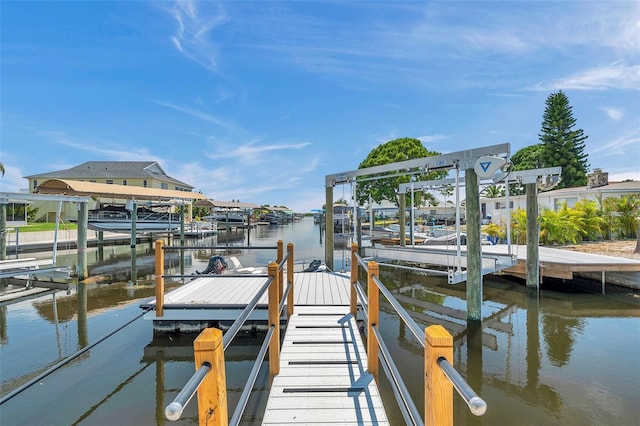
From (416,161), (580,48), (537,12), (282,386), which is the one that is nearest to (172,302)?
(282,386)

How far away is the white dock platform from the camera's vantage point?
2574mm

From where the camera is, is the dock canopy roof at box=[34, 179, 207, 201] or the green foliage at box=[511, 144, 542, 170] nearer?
the dock canopy roof at box=[34, 179, 207, 201]

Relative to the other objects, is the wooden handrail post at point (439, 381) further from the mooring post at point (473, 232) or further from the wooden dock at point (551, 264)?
the wooden dock at point (551, 264)

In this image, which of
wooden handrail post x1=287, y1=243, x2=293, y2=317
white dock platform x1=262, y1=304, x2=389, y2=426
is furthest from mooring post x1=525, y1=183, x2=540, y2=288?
wooden handrail post x1=287, y1=243, x2=293, y2=317

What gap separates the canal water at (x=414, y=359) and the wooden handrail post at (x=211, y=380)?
267cm

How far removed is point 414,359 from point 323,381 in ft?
8.54

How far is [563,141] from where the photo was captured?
1447 inches

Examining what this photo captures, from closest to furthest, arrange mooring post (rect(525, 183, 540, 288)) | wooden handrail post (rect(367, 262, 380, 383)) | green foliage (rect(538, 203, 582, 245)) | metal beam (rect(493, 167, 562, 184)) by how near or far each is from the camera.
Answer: wooden handrail post (rect(367, 262, 380, 383))
metal beam (rect(493, 167, 562, 184))
mooring post (rect(525, 183, 540, 288))
green foliage (rect(538, 203, 582, 245))

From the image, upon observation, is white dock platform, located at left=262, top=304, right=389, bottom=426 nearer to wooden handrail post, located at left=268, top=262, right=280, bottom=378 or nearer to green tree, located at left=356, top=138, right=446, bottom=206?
wooden handrail post, located at left=268, top=262, right=280, bottom=378

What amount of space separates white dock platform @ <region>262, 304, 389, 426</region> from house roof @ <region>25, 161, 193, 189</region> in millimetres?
41553

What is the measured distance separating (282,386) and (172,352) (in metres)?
3.20

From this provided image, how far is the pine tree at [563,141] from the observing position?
3591cm

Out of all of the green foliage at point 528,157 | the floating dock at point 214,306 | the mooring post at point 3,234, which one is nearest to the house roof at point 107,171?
the mooring post at point 3,234

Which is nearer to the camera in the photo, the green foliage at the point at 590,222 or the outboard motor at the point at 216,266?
the outboard motor at the point at 216,266
